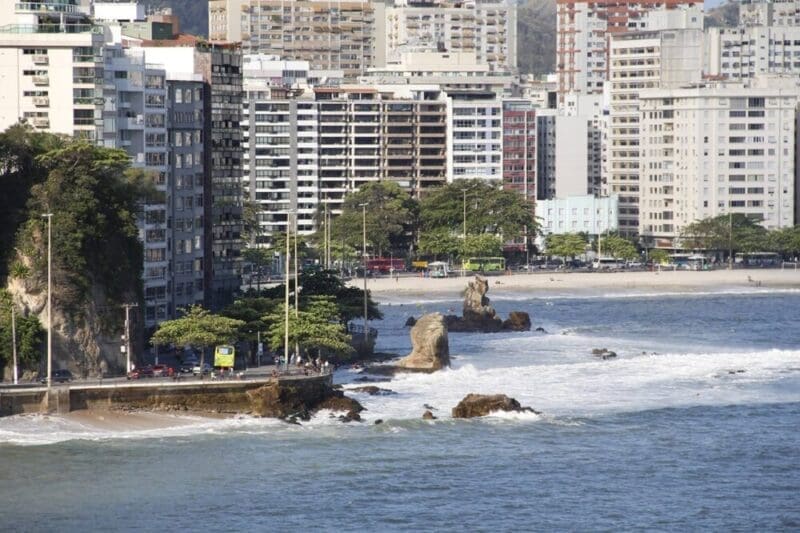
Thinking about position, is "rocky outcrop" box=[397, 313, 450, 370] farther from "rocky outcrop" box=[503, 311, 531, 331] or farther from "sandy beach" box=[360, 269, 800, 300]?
"sandy beach" box=[360, 269, 800, 300]

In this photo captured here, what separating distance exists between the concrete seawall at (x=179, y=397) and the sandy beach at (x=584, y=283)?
81.7m

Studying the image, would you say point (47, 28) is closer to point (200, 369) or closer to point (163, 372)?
point (163, 372)

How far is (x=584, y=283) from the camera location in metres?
193

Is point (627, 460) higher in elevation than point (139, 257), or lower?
lower

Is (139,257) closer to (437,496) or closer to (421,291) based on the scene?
(437,496)

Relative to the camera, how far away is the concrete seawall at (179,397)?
93.9m

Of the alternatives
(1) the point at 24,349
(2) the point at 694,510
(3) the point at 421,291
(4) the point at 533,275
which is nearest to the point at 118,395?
(1) the point at 24,349

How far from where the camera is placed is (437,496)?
265 ft

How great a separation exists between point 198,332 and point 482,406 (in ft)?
48.1

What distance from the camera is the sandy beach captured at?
18350cm

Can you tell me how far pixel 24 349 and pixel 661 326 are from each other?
6510 cm

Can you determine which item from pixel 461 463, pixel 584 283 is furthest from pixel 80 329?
pixel 584 283

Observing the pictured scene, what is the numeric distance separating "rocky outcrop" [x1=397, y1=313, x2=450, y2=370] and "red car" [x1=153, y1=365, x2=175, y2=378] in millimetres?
18757

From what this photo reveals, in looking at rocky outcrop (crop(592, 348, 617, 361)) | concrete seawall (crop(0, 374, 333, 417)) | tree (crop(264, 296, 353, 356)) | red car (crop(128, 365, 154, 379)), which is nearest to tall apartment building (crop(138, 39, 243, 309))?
tree (crop(264, 296, 353, 356))
